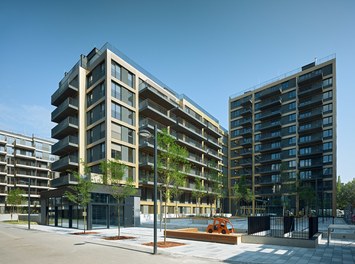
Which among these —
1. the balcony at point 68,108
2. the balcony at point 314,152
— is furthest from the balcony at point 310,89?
the balcony at point 68,108

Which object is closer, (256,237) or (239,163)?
(256,237)

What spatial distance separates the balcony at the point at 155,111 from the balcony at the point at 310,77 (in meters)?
36.6

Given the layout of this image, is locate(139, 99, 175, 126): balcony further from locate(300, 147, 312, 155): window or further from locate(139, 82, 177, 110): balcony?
locate(300, 147, 312, 155): window

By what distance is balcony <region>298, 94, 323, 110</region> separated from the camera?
7091cm

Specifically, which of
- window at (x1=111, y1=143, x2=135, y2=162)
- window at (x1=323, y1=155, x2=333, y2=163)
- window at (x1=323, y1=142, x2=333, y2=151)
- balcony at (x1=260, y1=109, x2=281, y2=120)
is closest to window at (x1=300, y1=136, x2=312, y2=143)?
window at (x1=323, y1=142, x2=333, y2=151)

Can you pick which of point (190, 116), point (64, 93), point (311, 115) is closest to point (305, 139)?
point (311, 115)

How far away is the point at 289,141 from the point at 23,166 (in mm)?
74244

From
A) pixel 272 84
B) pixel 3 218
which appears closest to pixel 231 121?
pixel 272 84

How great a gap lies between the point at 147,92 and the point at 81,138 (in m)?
13.5

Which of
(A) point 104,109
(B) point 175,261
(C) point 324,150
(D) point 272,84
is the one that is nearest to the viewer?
(B) point 175,261

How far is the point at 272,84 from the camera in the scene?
8388 centimetres

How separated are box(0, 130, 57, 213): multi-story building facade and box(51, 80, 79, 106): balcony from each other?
3565 cm

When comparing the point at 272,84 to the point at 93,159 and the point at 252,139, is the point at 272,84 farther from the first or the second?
the point at 93,159

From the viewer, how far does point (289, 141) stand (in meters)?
76.8
